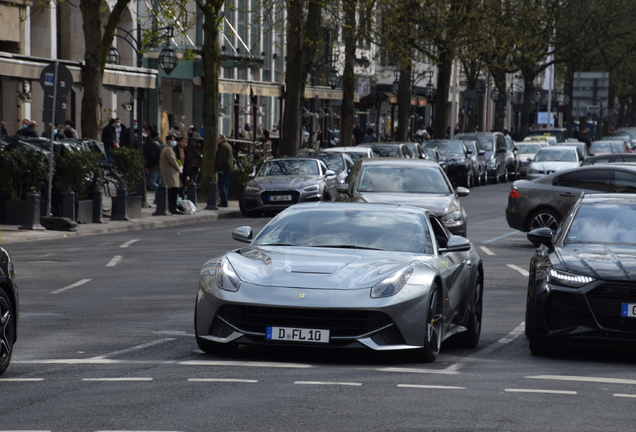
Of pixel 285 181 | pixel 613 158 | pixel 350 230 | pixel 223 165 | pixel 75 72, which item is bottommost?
pixel 285 181

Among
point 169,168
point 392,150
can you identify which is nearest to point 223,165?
point 169,168

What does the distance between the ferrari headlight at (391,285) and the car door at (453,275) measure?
0.58m

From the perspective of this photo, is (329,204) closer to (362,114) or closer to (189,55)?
(189,55)

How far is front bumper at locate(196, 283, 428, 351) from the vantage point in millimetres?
9031

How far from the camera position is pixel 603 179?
73.0 feet

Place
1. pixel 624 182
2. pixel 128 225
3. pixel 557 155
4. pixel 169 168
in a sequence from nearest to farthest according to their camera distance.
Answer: pixel 624 182 < pixel 128 225 < pixel 169 168 < pixel 557 155

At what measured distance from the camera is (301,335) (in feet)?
29.8

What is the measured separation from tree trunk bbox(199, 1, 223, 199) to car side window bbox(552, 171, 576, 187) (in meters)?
11.5

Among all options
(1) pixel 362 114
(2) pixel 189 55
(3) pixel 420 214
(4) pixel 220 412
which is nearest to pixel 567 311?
(3) pixel 420 214

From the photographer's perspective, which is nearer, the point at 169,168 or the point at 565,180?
the point at 565,180

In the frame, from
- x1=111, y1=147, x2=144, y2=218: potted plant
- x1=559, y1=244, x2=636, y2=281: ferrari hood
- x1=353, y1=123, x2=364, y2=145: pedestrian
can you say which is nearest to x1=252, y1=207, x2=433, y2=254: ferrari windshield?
x1=559, y1=244, x2=636, y2=281: ferrari hood

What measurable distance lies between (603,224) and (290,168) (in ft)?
64.4

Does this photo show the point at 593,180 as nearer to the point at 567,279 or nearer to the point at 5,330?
the point at 567,279

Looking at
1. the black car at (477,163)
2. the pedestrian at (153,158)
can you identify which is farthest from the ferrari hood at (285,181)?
the black car at (477,163)
